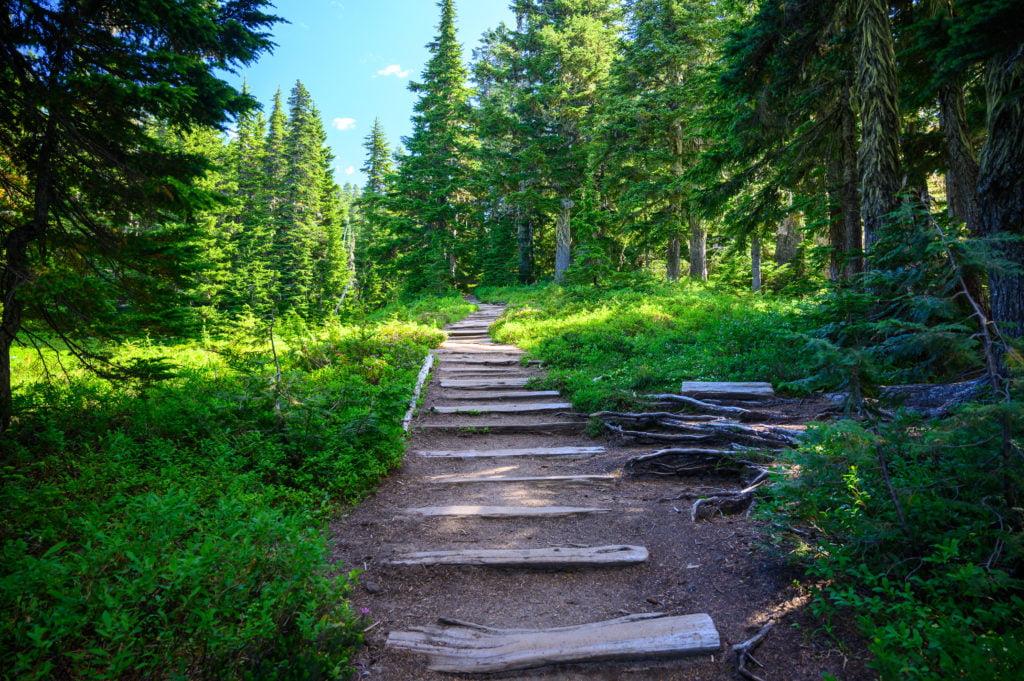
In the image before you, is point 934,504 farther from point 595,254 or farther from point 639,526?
point 595,254

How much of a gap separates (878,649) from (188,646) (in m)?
3.28

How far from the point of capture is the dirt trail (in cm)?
276

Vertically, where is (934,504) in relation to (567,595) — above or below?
above

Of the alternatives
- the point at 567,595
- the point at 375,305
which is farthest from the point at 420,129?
the point at 567,595

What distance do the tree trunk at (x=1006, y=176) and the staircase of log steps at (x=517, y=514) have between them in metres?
4.68

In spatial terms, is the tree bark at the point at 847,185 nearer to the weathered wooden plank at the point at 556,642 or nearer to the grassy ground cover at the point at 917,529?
the grassy ground cover at the point at 917,529

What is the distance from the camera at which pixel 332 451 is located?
5.13 meters

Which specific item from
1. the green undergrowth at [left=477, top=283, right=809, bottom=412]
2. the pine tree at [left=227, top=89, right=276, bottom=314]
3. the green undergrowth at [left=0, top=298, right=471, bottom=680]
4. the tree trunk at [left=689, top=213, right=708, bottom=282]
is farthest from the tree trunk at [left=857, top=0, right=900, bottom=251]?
the pine tree at [left=227, top=89, right=276, bottom=314]

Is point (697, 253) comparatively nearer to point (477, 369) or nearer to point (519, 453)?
point (477, 369)

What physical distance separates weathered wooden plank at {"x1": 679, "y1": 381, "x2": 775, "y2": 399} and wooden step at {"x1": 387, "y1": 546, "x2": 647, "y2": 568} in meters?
4.16

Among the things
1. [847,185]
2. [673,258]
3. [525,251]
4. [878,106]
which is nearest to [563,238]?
[525,251]

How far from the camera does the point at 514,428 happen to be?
7.33 meters

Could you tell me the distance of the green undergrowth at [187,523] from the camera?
7.00 ft

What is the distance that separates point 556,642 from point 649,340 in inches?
341
